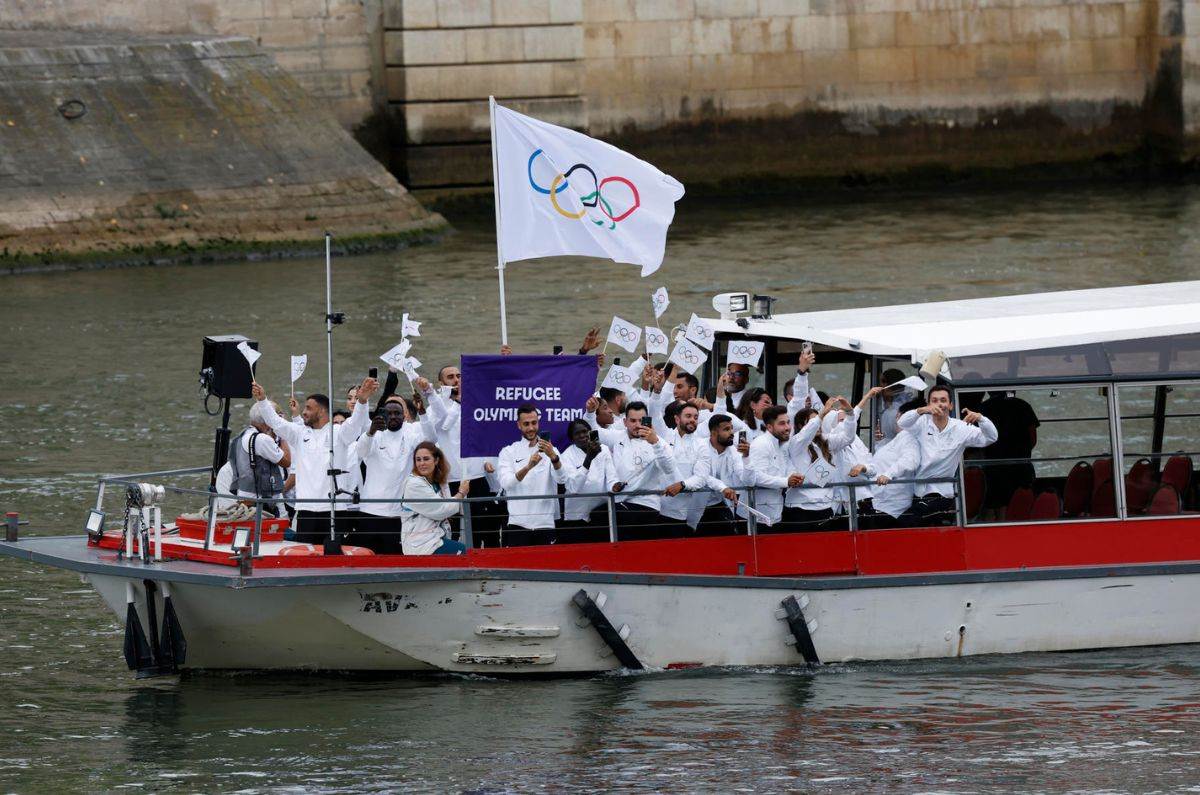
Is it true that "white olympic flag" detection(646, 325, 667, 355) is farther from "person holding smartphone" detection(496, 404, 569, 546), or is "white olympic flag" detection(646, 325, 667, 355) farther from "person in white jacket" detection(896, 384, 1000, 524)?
"person in white jacket" detection(896, 384, 1000, 524)

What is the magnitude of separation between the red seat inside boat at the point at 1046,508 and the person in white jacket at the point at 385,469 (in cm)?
406

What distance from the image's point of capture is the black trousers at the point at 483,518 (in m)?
14.4

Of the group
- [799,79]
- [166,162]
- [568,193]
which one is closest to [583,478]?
[568,193]

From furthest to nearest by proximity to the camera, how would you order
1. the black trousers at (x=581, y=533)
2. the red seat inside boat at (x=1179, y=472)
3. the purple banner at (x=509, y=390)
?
the red seat inside boat at (x=1179, y=472), the black trousers at (x=581, y=533), the purple banner at (x=509, y=390)

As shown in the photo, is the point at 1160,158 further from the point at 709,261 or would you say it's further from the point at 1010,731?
the point at 1010,731

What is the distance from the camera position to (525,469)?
45.8ft

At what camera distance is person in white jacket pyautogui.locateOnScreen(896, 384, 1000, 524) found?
1381 centimetres

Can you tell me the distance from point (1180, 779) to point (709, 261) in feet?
76.6

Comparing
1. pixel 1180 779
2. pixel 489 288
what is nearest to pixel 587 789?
pixel 1180 779

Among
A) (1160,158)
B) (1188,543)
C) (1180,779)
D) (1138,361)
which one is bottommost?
(1180,779)

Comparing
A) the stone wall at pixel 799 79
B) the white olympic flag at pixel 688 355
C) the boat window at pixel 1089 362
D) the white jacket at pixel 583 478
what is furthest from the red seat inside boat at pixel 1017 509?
the stone wall at pixel 799 79

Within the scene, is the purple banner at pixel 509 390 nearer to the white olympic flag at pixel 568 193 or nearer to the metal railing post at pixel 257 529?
the metal railing post at pixel 257 529

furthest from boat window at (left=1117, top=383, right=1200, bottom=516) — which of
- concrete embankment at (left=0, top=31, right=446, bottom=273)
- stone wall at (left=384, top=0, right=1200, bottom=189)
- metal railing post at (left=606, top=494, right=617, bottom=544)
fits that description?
stone wall at (left=384, top=0, right=1200, bottom=189)

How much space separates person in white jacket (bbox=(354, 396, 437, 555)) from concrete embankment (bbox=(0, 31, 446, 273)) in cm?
2071
